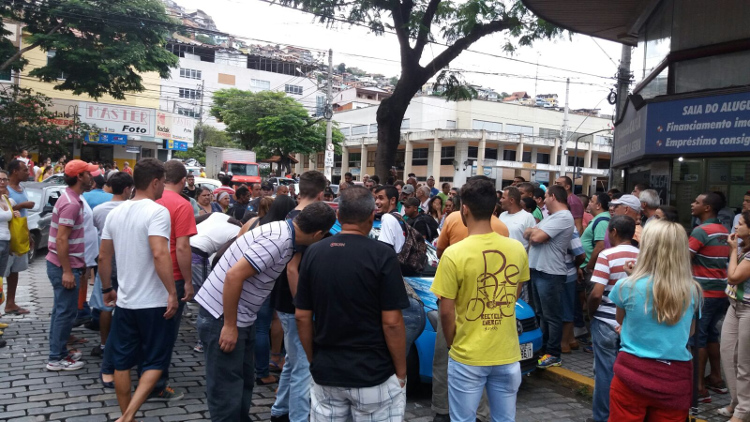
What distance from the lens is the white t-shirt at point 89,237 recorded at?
5.74 metres

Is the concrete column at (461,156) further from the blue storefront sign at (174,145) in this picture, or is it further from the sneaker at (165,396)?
the sneaker at (165,396)

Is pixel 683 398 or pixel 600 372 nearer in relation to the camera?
pixel 683 398

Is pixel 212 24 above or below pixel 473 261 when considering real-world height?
above

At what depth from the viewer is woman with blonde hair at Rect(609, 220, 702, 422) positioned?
3.11 m

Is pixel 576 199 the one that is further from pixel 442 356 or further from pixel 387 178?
pixel 387 178

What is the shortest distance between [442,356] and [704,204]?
3082mm

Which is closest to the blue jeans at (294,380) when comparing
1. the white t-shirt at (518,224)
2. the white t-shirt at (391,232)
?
the white t-shirt at (391,232)

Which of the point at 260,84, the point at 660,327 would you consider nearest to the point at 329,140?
the point at 660,327

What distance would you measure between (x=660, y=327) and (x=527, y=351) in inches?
84.6

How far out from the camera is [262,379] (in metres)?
5.42

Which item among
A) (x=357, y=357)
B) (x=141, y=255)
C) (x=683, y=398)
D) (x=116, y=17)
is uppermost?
(x=116, y=17)

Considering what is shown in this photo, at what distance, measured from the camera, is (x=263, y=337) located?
208 inches

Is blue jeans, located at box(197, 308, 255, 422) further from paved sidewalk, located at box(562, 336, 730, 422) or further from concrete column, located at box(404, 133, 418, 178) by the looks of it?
concrete column, located at box(404, 133, 418, 178)

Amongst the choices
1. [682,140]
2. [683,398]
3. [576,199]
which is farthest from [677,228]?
[682,140]
